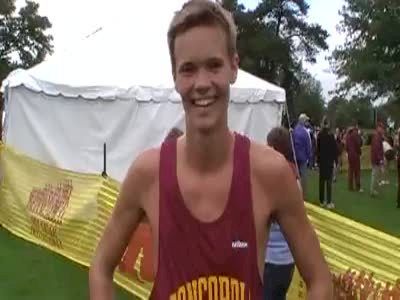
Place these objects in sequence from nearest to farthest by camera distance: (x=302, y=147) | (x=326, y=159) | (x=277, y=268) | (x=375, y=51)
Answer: (x=277, y=268), (x=302, y=147), (x=326, y=159), (x=375, y=51)

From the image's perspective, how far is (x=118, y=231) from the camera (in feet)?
7.27

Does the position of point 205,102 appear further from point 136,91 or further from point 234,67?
point 136,91

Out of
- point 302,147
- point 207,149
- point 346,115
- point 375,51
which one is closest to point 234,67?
point 207,149

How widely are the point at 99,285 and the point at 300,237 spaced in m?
0.53

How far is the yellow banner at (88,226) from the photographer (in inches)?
208

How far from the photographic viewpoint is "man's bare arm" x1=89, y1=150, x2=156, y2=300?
2.20 m

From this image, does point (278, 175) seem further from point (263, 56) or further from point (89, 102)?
point (263, 56)

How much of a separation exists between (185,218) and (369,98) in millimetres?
43816

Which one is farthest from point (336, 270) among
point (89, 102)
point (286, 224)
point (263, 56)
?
point (263, 56)

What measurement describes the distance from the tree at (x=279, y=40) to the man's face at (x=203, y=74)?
185ft

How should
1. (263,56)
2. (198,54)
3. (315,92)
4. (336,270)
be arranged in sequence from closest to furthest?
(198,54), (336,270), (263,56), (315,92)

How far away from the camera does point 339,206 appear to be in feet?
55.1

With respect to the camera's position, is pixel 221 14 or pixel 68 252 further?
pixel 68 252

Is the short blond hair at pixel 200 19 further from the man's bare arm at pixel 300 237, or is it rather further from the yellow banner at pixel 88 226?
the yellow banner at pixel 88 226
